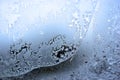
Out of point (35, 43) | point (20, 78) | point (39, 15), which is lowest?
point (20, 78)

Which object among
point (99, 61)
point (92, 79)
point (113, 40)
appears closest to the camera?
point (92, 79)

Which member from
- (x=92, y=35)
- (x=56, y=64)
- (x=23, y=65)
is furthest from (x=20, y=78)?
(x=92, y=35)

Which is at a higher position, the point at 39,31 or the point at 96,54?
the point at 39,31

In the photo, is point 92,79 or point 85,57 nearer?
point 92,79

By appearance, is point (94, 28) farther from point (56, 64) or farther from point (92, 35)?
point (56, 64)

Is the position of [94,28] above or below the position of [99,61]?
above

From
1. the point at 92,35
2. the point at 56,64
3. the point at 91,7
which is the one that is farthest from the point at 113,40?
the point at 56,64

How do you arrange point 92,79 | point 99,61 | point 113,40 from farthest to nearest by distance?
point 113,40 → point 99,61 → point 92,79
